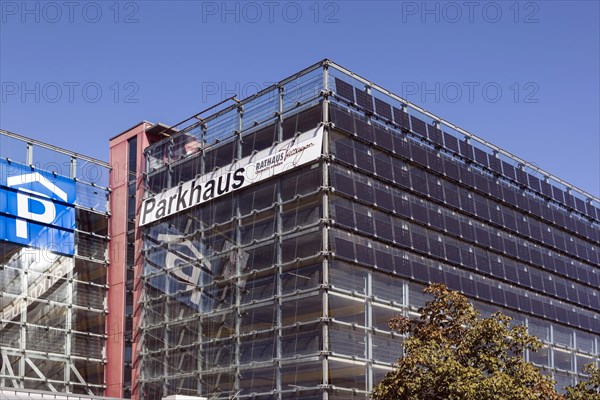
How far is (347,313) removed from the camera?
39812 millimetres

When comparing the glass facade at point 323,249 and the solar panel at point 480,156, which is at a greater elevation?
the solar panel at point 480,156

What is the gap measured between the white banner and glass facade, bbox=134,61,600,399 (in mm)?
420

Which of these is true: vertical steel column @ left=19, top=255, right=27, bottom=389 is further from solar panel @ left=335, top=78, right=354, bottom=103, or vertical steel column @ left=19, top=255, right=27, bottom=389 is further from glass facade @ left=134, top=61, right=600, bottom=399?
solar panel @ left=335, top=78, right=354, bottom=103

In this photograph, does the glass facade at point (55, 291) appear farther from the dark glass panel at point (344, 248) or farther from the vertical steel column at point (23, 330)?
the dark glass panel at point (344, 248)

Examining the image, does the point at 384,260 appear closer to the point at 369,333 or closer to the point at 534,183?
the point at 369,333

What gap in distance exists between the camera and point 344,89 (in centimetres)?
4188

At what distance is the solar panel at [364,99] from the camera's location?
42.7 metres

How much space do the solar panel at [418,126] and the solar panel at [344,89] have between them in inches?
196

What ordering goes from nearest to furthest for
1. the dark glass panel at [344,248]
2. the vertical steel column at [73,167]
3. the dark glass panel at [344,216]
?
the dark glass panel at [344,248] < the dark glass panel at [344,216] < the vertical steel column at [73,167]

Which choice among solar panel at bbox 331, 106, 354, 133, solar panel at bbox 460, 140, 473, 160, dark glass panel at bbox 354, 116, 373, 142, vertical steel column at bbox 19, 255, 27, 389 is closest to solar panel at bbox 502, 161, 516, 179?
solar panel at bbox 460, 140, 473, 160

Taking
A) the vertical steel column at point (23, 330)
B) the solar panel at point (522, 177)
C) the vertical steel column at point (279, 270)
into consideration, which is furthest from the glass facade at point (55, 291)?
the solar panel at point (522, 177)

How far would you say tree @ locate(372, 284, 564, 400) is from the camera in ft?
92.1

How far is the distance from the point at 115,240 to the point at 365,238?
16714 millimetres

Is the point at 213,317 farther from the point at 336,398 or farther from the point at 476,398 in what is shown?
the point at 476,398
